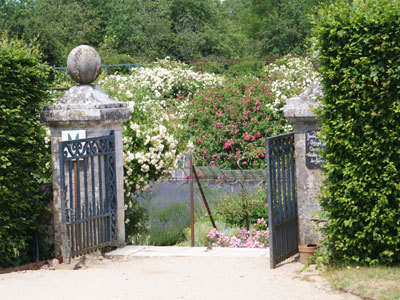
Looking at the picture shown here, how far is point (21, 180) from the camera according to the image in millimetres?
7152

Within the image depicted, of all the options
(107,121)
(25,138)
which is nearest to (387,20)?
(107,121)

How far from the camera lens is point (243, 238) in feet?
31.2

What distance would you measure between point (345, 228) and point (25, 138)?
3564mm

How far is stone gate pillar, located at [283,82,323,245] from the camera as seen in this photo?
709 centimetres

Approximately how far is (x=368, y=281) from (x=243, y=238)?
397 centimetres

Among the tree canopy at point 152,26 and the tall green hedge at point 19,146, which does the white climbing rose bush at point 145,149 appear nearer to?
the tall green hedge at point 19,146

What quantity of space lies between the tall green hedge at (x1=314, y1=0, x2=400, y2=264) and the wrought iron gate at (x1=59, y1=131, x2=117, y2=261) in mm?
2726

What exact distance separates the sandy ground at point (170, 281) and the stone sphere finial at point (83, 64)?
2.18 meters

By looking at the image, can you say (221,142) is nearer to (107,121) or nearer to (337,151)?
(107,121)

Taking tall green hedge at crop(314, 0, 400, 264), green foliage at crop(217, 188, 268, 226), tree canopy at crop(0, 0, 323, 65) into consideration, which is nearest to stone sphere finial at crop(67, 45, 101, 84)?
tall green hedge at crop(314, 0, 400, 264)

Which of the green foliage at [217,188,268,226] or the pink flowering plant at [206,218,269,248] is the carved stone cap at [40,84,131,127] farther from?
the green foliage at [217,188,268,226]

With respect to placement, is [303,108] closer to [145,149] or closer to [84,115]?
[84,115]

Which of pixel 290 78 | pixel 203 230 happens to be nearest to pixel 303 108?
pixel 203 230

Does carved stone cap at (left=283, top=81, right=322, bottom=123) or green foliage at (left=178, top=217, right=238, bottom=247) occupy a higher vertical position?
carved stone cap at (left=283, top=81, right=322, bottom=123)
